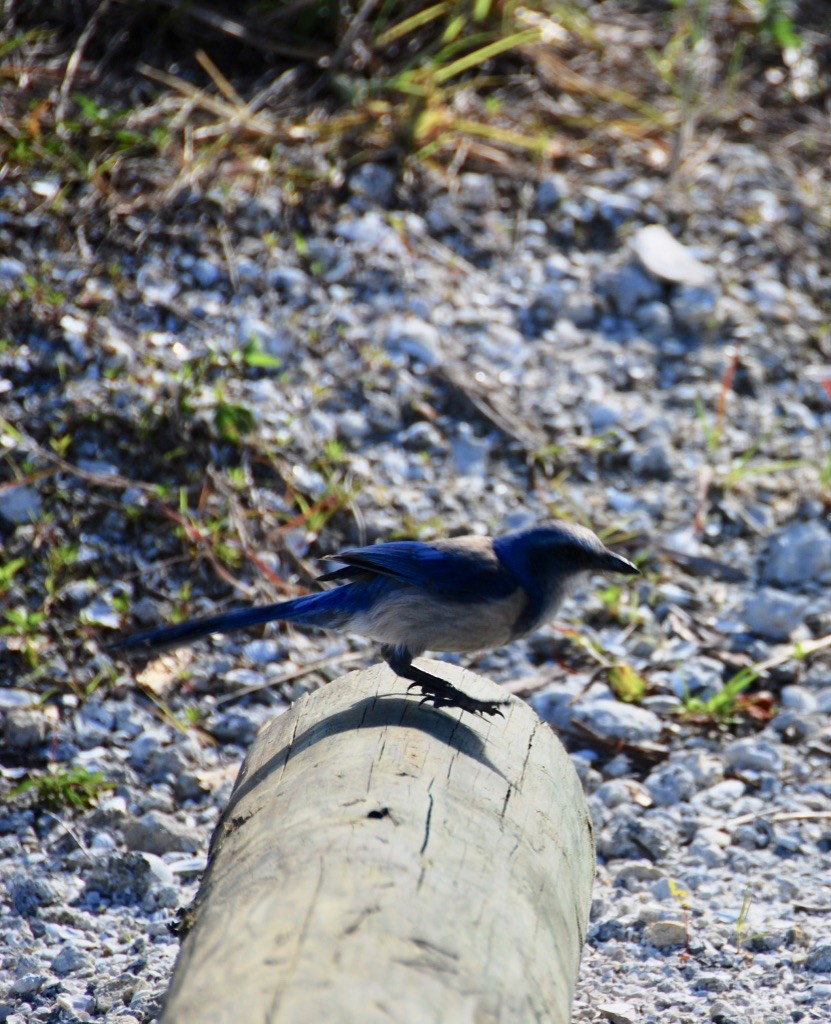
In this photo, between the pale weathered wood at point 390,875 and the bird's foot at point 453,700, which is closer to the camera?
the pale weathered wood at point 390,875

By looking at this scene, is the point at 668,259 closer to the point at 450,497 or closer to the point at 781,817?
the point at 450,497

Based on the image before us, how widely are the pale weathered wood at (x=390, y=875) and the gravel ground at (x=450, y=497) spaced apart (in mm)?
709

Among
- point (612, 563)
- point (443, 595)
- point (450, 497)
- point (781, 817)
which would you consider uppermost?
point (443, 595)

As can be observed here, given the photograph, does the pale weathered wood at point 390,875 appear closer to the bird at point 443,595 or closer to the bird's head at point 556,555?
the bird at point 443,595

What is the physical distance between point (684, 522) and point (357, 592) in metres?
2.44

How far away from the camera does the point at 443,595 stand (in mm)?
3537

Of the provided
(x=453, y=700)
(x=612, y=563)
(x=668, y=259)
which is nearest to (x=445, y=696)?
(x=453, y=700)

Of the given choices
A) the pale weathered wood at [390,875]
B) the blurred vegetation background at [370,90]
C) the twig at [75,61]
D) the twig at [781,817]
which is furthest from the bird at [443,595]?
the twig at [75,61]

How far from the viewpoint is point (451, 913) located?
Result: 2350mm

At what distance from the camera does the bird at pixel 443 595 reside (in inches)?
139

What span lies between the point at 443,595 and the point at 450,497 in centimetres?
206

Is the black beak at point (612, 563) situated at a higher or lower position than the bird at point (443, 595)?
lower

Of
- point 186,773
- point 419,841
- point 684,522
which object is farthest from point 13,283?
point 419,841

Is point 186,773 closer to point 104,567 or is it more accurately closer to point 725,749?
point 104,567
